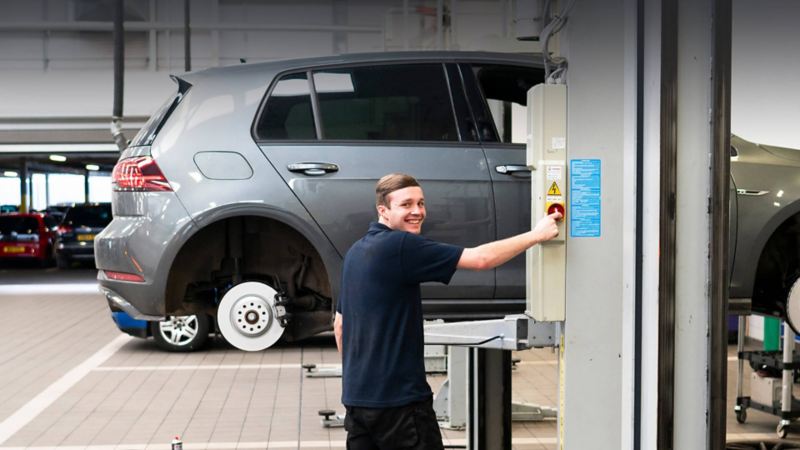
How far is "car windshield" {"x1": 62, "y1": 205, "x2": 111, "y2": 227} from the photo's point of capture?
63.7 feet

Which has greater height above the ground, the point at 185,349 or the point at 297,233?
the point at 297,233

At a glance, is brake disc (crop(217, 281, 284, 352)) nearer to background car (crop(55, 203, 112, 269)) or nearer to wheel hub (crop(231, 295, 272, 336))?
wheel hub (crop(231, 295, 272, 336))

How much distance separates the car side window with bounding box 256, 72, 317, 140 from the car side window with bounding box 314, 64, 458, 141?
7cm

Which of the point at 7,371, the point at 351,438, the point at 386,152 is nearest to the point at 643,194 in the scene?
the point at 351,438

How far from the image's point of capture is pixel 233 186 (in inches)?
198

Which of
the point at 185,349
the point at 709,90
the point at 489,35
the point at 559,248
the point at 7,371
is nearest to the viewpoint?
the point at 709,90

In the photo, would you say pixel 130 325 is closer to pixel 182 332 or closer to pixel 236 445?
pixel 182 332

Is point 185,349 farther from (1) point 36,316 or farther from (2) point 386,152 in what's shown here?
(2) point 386,152

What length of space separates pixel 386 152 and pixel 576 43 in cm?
199

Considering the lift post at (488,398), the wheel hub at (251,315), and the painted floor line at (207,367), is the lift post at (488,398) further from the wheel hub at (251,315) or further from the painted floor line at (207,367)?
the painted floor line at (207,367)

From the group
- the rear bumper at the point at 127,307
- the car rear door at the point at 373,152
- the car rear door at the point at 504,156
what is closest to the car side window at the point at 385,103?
the car rear door at the point at 373,152

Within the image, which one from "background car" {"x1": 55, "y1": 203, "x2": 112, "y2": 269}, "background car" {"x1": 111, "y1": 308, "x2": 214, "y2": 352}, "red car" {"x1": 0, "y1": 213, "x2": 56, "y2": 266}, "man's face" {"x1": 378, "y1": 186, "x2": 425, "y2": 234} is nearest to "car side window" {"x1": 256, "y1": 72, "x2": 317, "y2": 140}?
"man's face" {"x1": 378, "y1": 186, "x2": 425, "y2": 234}

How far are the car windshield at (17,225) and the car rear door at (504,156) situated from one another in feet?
60.9

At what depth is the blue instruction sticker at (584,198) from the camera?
3258 mm
